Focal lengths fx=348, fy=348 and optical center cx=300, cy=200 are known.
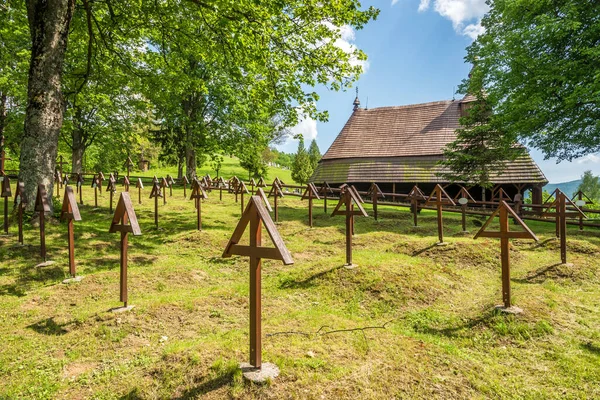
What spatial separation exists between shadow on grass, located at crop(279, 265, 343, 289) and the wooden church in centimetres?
1766

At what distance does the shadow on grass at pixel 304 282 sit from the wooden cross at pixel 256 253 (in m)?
3.06

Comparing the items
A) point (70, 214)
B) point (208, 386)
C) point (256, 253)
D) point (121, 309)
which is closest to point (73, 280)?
point (70, 214)

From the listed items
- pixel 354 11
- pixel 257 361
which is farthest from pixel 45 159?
pixel 354 11

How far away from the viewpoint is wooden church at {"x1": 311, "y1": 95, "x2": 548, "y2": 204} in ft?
71.4

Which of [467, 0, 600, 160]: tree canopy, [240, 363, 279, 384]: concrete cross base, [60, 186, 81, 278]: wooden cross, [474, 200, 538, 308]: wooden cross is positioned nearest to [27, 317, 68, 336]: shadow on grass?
[60, 186, 81, 278]: wooden cross

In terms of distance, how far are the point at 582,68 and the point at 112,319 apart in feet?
56.9

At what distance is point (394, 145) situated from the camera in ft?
85.8

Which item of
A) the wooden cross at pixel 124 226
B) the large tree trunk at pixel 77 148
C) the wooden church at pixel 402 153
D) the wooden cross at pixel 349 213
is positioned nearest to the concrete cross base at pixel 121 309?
the wooden cross at pixel 124 226

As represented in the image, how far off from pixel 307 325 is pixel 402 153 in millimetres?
22437

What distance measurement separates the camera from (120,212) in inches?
198

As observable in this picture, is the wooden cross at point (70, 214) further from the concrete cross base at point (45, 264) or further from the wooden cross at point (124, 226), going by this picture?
the wooden cross at point (124, 226)

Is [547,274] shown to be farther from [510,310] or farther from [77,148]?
[77,148]

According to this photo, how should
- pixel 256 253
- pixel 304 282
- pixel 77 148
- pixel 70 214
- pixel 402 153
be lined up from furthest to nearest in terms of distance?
pixel 77 148
pixel 402 153
pixel 304 282
pixel 70 214
pixel 256 253

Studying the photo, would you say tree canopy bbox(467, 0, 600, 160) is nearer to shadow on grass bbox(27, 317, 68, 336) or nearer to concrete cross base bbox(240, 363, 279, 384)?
concrete cross base bbox(240, 363, 279, 384)
